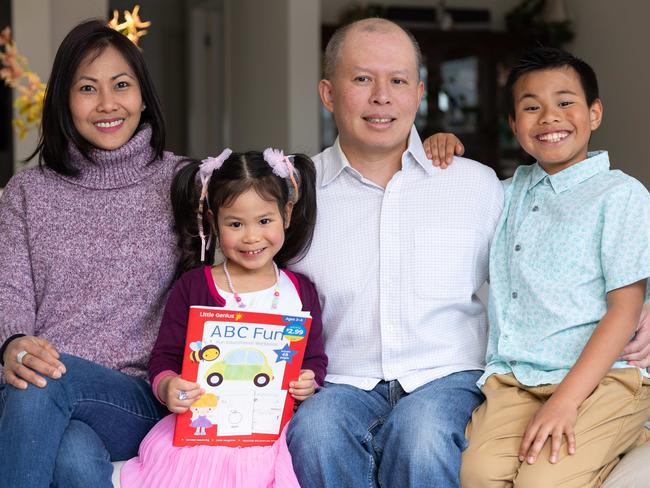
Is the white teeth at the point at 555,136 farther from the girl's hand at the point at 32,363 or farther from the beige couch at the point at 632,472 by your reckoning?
the girl's hand at the point at 32,363

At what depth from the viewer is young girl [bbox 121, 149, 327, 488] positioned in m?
1.77

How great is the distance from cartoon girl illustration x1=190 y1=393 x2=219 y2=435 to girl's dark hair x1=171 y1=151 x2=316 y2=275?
0.41 m

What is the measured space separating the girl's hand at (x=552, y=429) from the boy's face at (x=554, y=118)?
0.57 m

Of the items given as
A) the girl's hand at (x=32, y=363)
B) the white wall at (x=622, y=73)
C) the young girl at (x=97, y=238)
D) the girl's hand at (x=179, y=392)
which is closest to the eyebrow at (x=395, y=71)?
the young girl at (x=97, y=238)

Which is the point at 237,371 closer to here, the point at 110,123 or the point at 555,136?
the point at 110,123

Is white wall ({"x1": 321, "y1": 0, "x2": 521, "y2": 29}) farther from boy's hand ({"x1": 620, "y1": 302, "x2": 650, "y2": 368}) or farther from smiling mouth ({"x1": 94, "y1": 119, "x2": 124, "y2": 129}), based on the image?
boy's hand ({"x1": 620, "y1": 302, "x2": 650, "y2": 368})

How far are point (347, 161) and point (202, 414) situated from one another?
0.74 m

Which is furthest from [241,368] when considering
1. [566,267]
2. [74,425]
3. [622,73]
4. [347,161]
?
[622,73]

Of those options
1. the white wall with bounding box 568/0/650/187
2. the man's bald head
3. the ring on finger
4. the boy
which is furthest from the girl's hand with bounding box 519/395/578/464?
the white wall with bounding box 568/0/650/187

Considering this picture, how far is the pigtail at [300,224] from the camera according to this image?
211 centimetres

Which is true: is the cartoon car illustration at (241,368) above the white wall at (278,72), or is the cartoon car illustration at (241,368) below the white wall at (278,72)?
below

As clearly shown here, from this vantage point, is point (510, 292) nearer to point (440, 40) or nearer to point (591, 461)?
point (591, 461)

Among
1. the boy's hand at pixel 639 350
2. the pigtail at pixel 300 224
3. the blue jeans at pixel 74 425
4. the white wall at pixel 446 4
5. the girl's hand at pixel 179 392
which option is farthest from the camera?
the white wall at pixel 446 4

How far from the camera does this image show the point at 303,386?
189 centimetres
